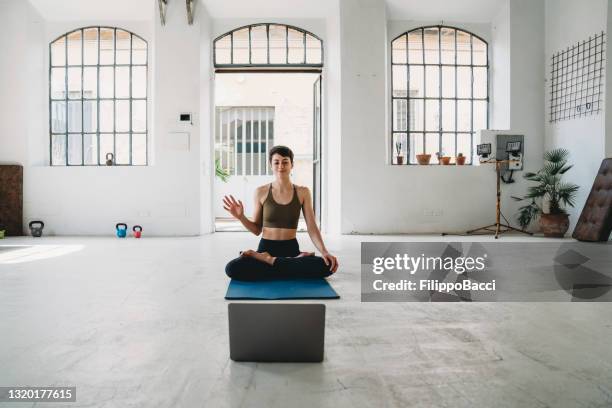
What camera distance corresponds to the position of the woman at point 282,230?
10.3ft

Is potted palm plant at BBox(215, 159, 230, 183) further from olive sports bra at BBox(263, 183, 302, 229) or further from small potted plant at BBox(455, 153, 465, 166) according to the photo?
olive sports bra at BBox(263, 183, 302, 229)

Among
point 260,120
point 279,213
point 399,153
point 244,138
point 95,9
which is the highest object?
point 95,9

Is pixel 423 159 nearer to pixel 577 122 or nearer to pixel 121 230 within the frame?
pixel 577 122

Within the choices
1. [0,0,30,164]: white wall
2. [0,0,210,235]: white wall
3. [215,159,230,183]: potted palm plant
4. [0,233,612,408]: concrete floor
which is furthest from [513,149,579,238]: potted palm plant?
[0,0,30,164]: white wall

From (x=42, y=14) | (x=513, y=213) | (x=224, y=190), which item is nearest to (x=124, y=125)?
(x=42, y=14)

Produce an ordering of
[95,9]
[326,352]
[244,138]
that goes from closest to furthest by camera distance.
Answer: [326,352] → [95,9] → [244,138]

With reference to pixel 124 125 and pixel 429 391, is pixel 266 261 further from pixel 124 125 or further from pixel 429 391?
pixel 124 125

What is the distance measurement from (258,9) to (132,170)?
3462mm

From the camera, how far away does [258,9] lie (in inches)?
293

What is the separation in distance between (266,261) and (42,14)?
7228mm

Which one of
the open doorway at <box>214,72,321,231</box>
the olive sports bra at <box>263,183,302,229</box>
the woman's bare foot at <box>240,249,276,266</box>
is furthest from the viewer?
the open doorway at <box>214,72,321,231</box>

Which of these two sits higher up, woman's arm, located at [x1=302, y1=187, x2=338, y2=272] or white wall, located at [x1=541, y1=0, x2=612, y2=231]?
white wall, located at [x1=541, y1=0, x2=612, y2=231]

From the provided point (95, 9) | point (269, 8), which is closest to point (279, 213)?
point (269, 8)

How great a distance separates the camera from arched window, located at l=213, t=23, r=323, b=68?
7719mm
